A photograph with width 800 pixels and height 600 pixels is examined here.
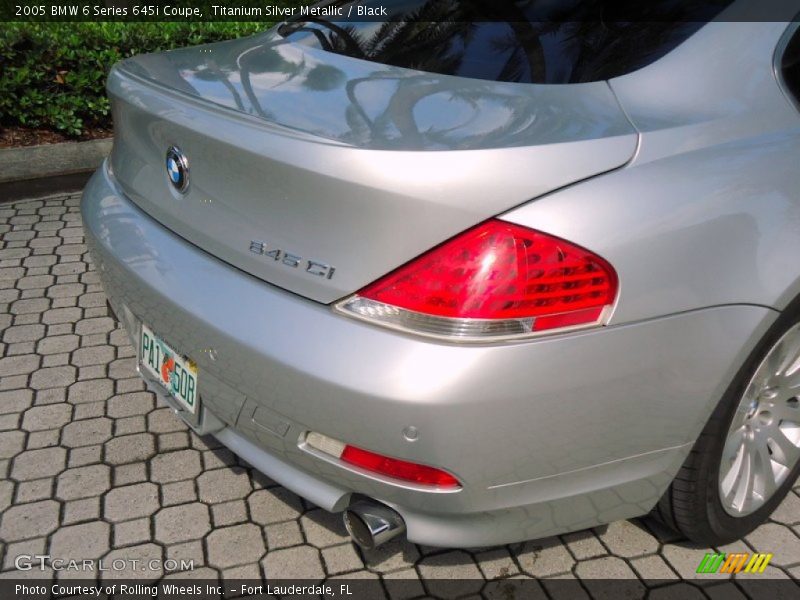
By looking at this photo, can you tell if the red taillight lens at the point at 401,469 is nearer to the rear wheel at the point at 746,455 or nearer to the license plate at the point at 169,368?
the license plate at the point at 169,368

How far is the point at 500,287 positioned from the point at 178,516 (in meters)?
1.33

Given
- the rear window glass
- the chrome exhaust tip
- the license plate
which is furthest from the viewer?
the license plate

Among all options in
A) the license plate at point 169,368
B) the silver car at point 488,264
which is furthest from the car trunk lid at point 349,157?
the license plate at point 169,368

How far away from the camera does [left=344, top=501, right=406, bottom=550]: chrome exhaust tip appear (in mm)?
1839

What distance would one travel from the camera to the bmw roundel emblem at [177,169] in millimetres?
2027

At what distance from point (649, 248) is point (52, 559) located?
5.84ft

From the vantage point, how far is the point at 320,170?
1.69 m

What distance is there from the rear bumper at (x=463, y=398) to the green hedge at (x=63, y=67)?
376 centimetres

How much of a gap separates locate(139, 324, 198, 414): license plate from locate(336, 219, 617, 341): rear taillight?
70cm

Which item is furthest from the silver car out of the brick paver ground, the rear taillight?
the brick paver ground

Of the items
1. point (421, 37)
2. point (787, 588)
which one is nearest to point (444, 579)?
point (787, 588)

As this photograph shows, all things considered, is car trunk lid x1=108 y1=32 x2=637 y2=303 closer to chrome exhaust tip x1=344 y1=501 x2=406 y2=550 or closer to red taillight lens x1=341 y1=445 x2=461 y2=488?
red taillight lens x1=341 y1=445 x2=461 y2=488

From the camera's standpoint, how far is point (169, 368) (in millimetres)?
2197

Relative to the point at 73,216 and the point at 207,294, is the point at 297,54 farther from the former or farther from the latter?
the point at 73,216
